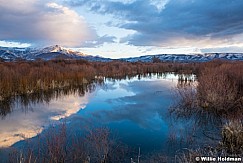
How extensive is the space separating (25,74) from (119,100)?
6.19m

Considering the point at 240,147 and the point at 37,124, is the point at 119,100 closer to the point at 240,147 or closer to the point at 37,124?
the point at 37,124

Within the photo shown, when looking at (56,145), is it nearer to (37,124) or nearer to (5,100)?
(37,124)

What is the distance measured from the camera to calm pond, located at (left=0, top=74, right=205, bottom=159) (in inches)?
249

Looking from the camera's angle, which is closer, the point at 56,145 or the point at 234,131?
the point at 56,145

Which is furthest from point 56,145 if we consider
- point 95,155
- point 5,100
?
point 5,100

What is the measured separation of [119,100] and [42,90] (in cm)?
479

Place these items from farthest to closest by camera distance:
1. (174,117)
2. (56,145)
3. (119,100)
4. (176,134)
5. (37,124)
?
1. (119,100)
2. (174,117)
3. (37,124)
4. (176,134)
5. (56,145)

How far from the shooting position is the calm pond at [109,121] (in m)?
6.32

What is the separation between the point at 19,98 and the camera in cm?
1235

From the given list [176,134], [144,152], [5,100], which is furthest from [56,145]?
[5,100]

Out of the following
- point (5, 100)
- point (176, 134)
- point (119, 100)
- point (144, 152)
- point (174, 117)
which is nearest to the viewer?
point (144, 152)

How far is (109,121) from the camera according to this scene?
8570 mm

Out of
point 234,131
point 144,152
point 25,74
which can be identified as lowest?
point 144,152

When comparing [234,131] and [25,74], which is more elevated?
[25,74]
